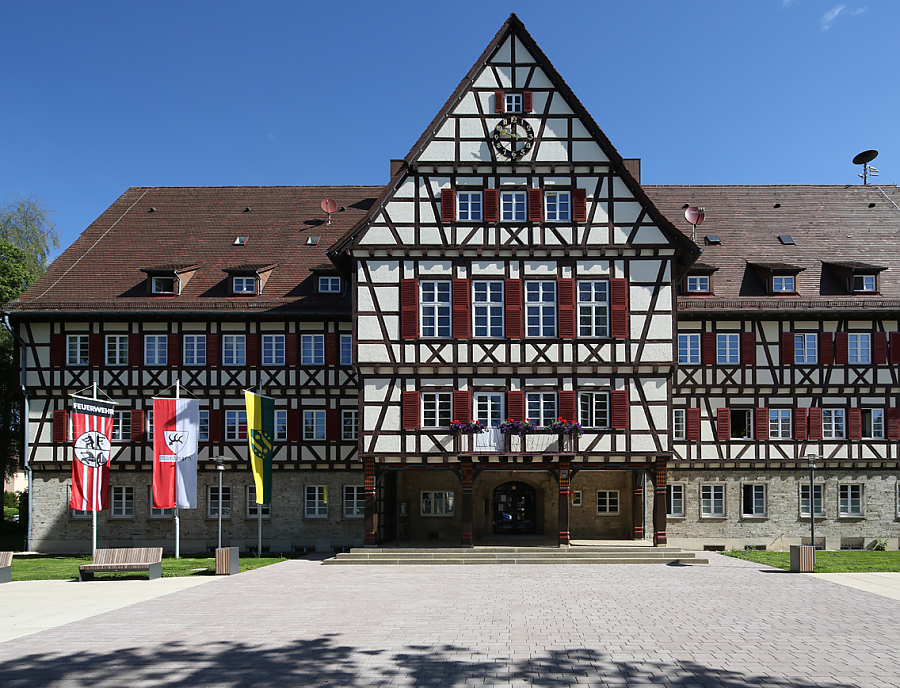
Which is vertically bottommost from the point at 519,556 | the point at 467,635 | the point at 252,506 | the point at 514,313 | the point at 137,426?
the point at 519,556

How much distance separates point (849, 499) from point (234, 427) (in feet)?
78.3

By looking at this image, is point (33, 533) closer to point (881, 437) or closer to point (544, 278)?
point (544, 278)

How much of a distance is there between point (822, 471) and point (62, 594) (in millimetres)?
26446

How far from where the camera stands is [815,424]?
31578 millimetres

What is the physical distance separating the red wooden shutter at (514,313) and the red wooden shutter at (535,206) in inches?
96.4

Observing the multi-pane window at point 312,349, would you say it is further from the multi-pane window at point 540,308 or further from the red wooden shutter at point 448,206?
the multi-pane window at point 540,308

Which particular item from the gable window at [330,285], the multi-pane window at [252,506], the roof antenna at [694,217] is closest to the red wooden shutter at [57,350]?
the multi-pane window at [252,506]

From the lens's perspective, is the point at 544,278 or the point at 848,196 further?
the point at 848,196

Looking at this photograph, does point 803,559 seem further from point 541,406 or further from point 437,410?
point 437,410

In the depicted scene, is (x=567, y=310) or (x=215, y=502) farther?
(x=215, y=502)

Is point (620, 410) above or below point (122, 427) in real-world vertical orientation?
above

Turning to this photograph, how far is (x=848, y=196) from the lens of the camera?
121 feet

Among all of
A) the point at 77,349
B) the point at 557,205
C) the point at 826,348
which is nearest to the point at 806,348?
the point at 826,348

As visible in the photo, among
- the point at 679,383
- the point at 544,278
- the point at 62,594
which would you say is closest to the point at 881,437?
the point at 679,383
